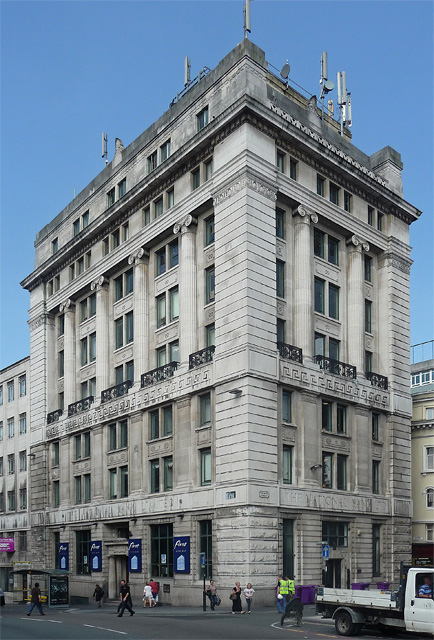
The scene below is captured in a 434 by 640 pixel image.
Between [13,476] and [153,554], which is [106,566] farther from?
[13,476]

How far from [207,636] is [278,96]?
3437cm

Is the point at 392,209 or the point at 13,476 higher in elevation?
the point at 392,209

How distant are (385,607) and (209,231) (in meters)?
28.7

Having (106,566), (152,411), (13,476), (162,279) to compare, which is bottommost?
(106,566)

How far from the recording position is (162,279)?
2167 inches

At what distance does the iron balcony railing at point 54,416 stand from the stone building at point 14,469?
257 inches

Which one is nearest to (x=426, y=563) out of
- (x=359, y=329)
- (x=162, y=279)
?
(x=359, y=329)

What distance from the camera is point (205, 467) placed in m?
47.6

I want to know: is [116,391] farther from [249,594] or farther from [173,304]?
[249,594]

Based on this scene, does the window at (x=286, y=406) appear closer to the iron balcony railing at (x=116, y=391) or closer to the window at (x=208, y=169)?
the iron balcony railing at (x=116, y=391)

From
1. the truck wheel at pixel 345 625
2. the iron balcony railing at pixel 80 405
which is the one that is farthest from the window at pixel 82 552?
the truck wheel at pixel 345 625

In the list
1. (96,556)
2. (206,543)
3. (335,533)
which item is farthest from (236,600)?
(96,556)

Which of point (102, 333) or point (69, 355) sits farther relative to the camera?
point (69, 355)

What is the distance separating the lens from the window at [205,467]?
4722 centimetres
